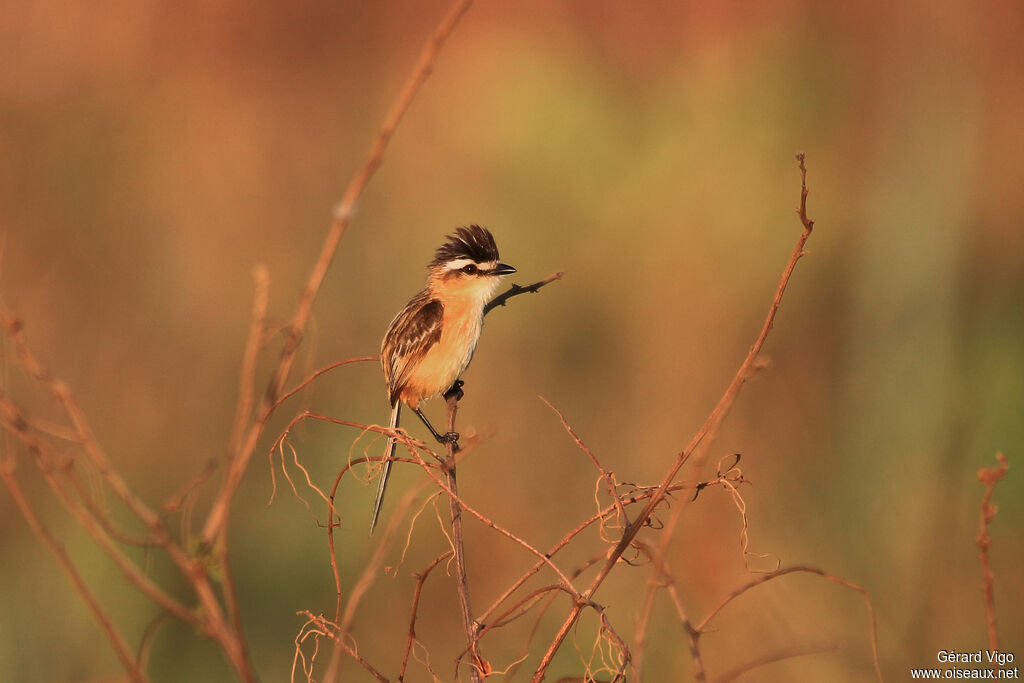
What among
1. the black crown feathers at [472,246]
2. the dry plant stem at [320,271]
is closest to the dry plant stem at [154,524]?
the dry plant stem at [320,271]

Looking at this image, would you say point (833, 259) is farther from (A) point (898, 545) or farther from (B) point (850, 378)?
(A) point (898, 545)

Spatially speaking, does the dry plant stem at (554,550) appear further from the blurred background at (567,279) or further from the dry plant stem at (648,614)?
the blurred background at (567,279)

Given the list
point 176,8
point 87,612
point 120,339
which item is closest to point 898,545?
point 87,612

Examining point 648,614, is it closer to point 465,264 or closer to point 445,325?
point 445,325

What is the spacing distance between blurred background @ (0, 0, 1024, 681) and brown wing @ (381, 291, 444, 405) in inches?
50.1

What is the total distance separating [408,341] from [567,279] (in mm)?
2980

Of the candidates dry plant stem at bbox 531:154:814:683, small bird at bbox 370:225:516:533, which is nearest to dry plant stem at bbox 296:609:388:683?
dry plant stem at bbox 531:154:814:683

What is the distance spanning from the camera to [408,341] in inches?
147

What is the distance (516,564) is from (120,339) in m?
2.71

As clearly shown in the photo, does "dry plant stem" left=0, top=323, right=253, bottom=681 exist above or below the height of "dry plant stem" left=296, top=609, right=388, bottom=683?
above

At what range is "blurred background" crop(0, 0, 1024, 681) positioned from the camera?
452 cm

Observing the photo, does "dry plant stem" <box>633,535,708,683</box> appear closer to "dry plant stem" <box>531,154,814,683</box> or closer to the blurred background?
"dry plant stem" <box>531,154,814,683</box>

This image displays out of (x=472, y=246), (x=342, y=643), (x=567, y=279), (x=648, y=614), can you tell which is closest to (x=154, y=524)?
(x=342, y=643)

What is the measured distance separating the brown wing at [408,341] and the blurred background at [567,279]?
1272 millimetres
